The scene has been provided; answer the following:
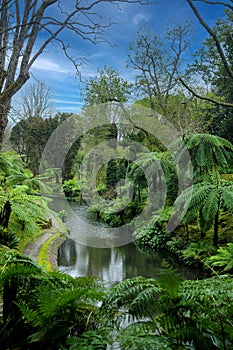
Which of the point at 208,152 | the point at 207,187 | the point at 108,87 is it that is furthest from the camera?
the point at 108,87

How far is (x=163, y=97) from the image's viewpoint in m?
12.6

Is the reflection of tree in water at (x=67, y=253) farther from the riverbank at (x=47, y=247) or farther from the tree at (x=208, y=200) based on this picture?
the tree at (x=208, y=200)

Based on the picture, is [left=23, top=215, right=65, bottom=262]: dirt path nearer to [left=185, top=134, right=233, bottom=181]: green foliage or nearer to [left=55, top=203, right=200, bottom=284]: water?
[left=55, top=203, right=200, bottom=284]: water

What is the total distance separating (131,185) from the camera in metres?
10.2

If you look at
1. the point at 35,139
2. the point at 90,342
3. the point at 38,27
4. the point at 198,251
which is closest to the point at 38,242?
the point at 198,251

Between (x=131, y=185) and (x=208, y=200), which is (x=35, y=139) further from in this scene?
(x=208, y=200)

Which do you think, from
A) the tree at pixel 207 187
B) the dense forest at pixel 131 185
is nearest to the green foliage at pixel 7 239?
the dense forest at pixel 131 185

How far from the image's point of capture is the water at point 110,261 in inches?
202

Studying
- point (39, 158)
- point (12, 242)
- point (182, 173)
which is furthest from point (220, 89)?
point (39, 158)

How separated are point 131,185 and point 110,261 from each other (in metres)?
4.56

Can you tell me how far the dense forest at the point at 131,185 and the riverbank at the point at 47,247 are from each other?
26cm

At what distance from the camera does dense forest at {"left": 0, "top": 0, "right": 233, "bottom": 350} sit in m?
1.10

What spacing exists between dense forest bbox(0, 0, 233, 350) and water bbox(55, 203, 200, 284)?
40 centimetres

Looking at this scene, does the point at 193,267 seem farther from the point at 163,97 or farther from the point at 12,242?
the point at 163,97
